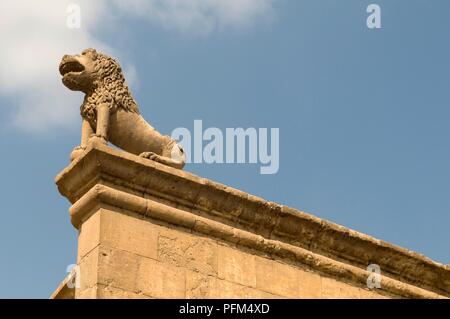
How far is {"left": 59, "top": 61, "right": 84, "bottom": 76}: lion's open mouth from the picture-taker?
977 centimetres

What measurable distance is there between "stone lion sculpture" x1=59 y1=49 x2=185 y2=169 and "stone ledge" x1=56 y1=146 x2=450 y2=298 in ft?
1.72

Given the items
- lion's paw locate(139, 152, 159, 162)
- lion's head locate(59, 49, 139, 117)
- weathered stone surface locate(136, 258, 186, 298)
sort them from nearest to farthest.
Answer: weathered stone surface locate(136, 258, 186, 298)
lion's paw locate(139, 152, 159, 162)
lion's head locate(59, 49, 139, 117)

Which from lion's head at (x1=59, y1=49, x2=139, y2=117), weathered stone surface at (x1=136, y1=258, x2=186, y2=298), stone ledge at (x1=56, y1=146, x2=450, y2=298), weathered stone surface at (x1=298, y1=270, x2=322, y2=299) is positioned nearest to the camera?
weathered stone surface at (x1=136, y1=258, x2=186, y2=298)

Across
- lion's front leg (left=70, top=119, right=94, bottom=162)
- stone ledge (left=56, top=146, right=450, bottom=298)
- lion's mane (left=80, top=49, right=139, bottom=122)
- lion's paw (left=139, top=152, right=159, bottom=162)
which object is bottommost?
stone ledge (left=56, top=146, right=450, bottom=298)

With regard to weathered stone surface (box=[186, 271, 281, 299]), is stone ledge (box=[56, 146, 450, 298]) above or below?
above

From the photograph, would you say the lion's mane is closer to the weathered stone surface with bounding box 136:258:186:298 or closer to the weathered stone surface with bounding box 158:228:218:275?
the weathered stone surface with bounding box 158:228:218:275

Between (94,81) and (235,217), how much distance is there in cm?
197

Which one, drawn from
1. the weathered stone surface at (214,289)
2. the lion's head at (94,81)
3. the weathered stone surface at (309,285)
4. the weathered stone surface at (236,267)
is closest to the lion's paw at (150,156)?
the lion's head at (94,81)

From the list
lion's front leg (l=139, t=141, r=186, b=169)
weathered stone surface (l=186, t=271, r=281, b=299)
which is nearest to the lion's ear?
lion's front leg (l=139, t=141, r=186, b=169)

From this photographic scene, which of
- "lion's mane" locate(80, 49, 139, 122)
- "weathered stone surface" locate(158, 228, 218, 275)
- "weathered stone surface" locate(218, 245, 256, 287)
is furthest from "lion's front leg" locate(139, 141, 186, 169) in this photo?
"weathered stone surface" locate(218, 245, 256, 287)

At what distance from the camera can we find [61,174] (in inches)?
355

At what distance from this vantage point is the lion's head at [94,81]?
31.8 feet

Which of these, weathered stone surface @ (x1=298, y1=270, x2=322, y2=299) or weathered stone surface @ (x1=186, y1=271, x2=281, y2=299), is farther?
weathered stone surface @ (x1=298, y1=270, x2=322, y2=299)
